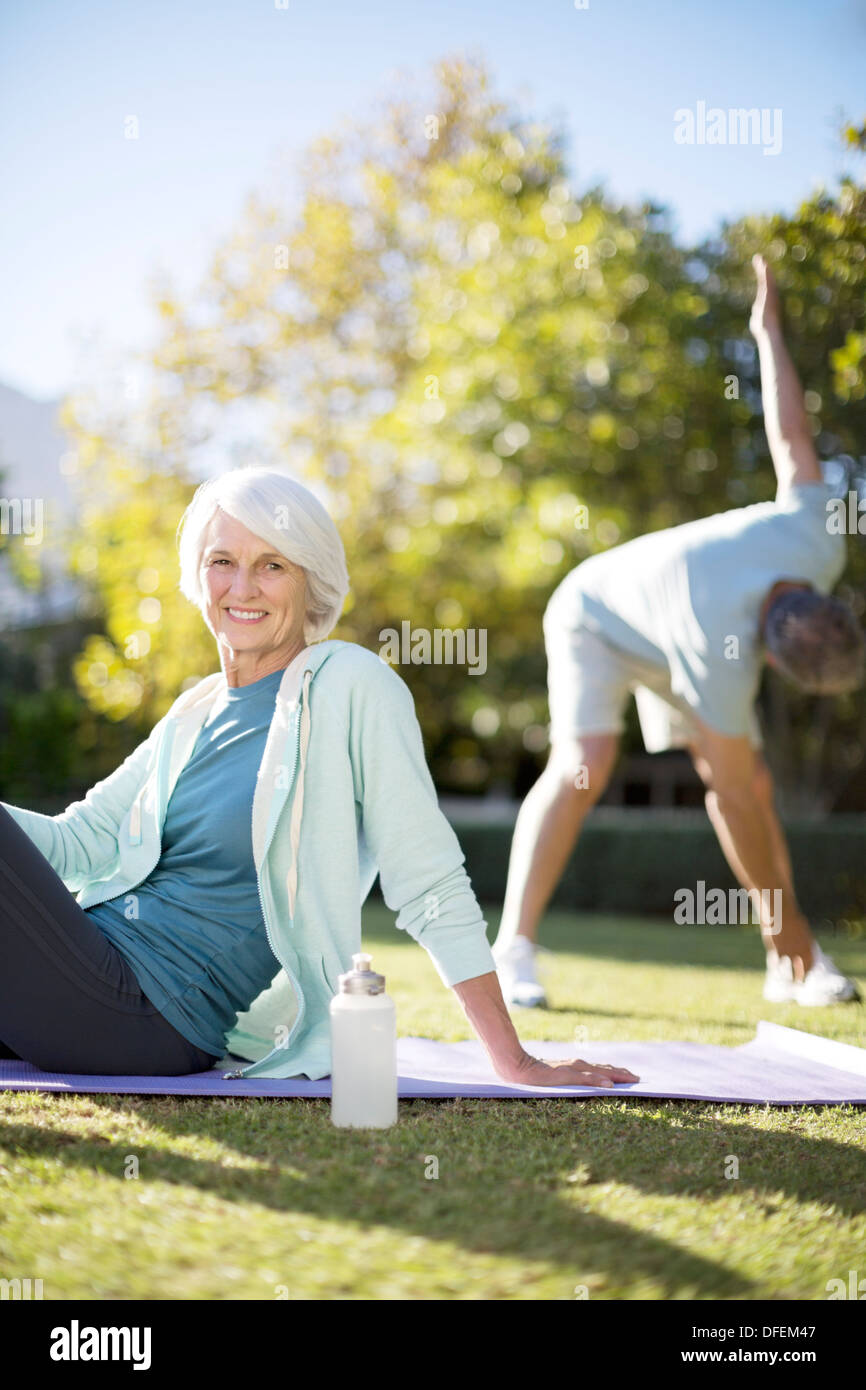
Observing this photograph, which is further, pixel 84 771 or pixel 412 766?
pixel 84 771

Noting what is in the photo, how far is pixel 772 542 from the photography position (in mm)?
4586

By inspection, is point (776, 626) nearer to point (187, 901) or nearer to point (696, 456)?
point (187, 901)

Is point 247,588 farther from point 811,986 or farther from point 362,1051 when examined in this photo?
point 811,986

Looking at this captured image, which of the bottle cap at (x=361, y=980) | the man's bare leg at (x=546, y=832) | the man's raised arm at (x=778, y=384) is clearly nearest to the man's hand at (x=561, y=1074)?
the bottle cap at (x=361, y=980)

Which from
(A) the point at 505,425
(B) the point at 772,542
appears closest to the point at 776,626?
(B) the point at 772,542

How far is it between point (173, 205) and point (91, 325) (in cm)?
234

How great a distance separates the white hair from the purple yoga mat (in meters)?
1.01

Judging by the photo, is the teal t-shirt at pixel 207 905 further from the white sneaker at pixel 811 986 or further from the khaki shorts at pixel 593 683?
the white sneaker at pixel 811 986

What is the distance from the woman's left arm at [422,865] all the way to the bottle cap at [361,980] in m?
0.18

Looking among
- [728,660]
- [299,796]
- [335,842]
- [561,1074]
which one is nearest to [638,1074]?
[561,1074]

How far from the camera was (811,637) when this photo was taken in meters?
4.41

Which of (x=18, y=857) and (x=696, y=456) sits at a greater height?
(x=696, y=456)
